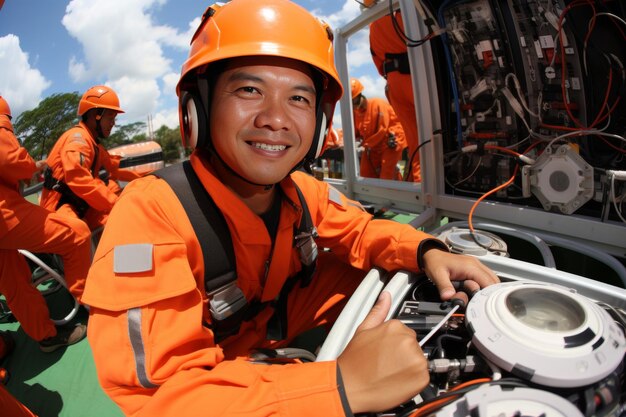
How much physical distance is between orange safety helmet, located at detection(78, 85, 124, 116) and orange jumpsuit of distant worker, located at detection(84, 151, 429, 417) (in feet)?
10.9

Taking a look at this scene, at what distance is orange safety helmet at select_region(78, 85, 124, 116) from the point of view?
379cm

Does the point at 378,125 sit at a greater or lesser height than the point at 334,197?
greater

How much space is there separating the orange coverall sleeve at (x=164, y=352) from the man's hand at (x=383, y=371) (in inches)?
2.1

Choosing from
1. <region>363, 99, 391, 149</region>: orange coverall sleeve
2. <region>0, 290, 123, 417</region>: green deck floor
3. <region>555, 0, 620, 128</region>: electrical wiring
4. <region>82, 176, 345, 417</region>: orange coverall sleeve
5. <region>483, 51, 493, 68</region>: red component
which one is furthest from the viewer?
<region>363, 99, 391, 149</region>: orange coverall sleeve

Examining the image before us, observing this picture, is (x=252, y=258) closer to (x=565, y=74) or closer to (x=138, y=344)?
(x=138, y=344)

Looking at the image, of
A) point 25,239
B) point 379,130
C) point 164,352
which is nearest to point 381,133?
point 379,130

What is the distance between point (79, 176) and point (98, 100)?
1112 mm

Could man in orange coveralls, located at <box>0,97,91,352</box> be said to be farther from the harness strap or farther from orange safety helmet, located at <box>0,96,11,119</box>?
the harness strap

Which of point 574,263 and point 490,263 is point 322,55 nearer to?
point 490,263

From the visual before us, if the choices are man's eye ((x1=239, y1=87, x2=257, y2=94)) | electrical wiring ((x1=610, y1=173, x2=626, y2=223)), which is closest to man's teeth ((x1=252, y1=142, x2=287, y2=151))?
man's eye ((x1=239, y1=87, x2=257, y2=94))

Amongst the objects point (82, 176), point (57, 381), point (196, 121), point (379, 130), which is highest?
point (379, 130)

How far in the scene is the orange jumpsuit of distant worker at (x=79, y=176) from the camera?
10.6ft

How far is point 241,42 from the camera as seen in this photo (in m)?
1.18

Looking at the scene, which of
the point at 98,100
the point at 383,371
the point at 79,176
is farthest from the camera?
the point at 98,100
